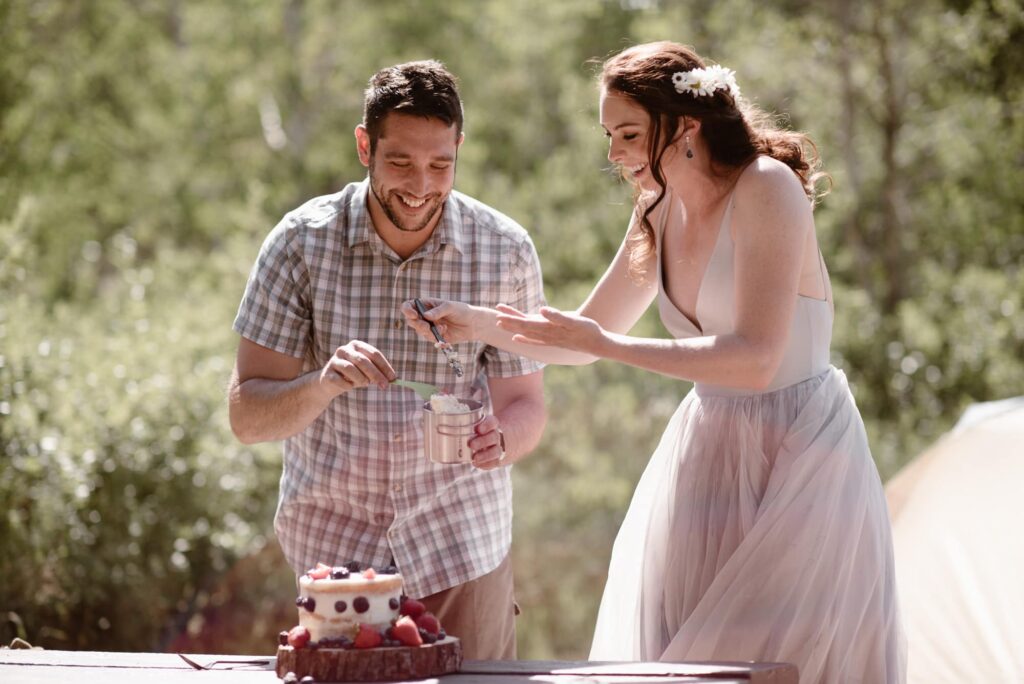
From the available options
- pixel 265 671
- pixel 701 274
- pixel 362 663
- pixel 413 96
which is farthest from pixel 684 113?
pixel 265 671

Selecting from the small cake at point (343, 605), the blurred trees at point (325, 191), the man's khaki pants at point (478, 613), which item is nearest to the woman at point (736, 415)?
the man's khaki pants at point (478, 613)

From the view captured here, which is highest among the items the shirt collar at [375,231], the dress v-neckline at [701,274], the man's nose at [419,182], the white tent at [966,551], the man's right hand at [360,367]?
the man's nose at [419,182]

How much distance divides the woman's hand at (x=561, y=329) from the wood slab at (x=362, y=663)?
66 cm

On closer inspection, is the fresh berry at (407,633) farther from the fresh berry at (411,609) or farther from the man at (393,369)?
the man at (393,369)

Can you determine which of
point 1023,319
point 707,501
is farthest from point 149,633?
point 1023,319

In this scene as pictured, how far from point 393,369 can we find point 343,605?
0.77 meters

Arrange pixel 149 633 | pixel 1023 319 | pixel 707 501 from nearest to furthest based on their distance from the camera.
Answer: pixel 707 501, pixel 149 633, pixel 1023 319

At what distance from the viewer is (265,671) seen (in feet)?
8.07

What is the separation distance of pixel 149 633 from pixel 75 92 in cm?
1050

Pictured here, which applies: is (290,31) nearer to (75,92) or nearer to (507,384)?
(75,92)

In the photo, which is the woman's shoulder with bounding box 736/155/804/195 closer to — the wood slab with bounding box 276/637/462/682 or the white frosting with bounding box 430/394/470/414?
the white frosting with bounding box 430/394/470/414

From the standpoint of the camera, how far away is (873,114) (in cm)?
1209

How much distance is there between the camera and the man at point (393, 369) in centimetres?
299

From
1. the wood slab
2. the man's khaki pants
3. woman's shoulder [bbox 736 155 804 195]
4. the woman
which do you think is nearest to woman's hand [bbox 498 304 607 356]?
the woman
